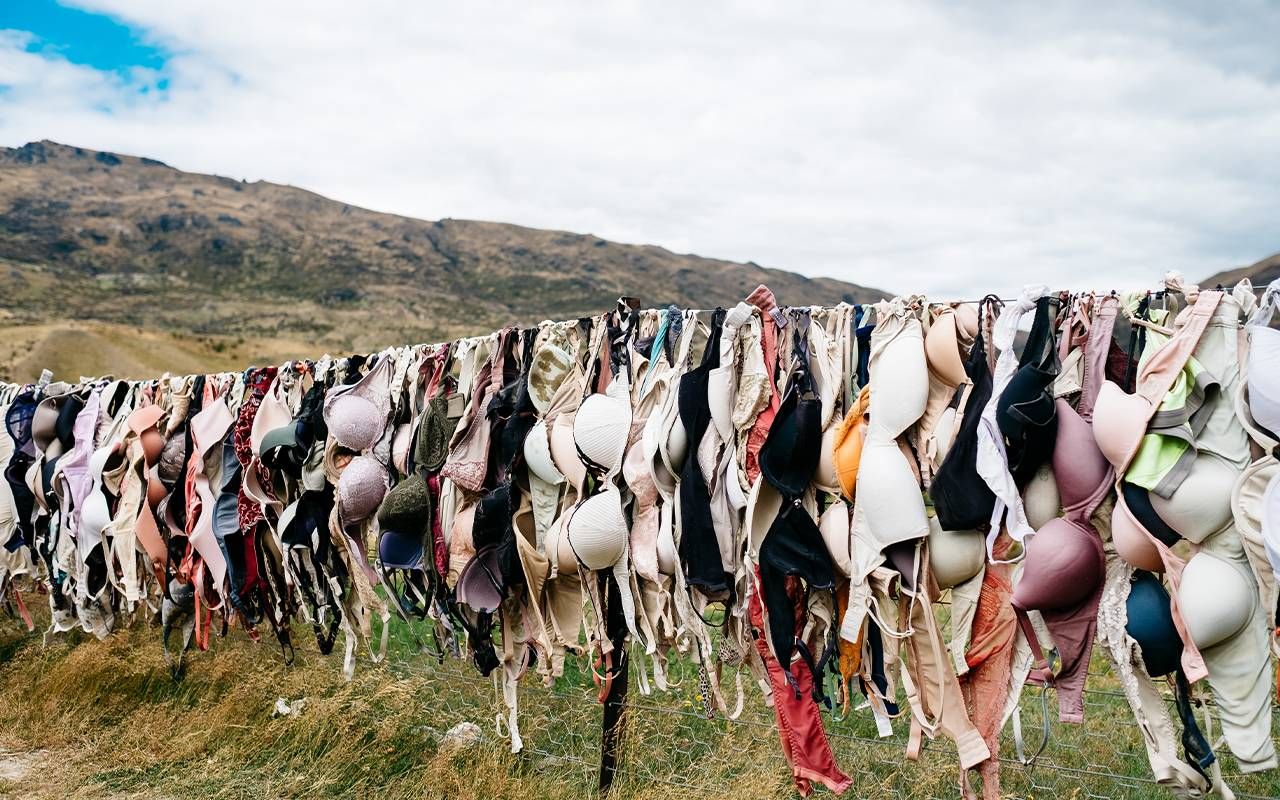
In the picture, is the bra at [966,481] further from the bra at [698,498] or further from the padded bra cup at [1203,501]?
the bra at [698,498]

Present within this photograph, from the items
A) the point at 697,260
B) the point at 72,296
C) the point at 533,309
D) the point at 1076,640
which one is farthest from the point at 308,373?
the point at 697,260

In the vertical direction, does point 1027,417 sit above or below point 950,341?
below

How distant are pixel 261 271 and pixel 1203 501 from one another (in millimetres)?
111389

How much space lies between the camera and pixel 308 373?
536 centimetres

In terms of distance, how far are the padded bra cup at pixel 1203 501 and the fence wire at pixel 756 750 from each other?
4.86ft

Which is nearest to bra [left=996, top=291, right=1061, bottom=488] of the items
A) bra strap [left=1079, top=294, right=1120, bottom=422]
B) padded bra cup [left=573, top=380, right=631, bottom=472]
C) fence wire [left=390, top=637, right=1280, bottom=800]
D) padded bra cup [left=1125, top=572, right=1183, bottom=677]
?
bra strap [left=1079, top=294, right=1120, bottom=422]

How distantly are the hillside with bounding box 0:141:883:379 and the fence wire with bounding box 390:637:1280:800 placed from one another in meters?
32.4

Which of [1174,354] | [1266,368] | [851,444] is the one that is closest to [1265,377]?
[1266,368]

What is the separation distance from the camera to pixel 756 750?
4.22 m

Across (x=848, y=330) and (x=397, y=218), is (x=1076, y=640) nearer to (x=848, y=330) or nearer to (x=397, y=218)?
(x=848, y=330)

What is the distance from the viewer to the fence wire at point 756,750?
3.84 metres

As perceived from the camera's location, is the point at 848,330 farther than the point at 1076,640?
Yes

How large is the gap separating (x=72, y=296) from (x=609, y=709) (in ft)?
255

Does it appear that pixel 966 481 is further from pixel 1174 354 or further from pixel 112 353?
pixel 112 353
